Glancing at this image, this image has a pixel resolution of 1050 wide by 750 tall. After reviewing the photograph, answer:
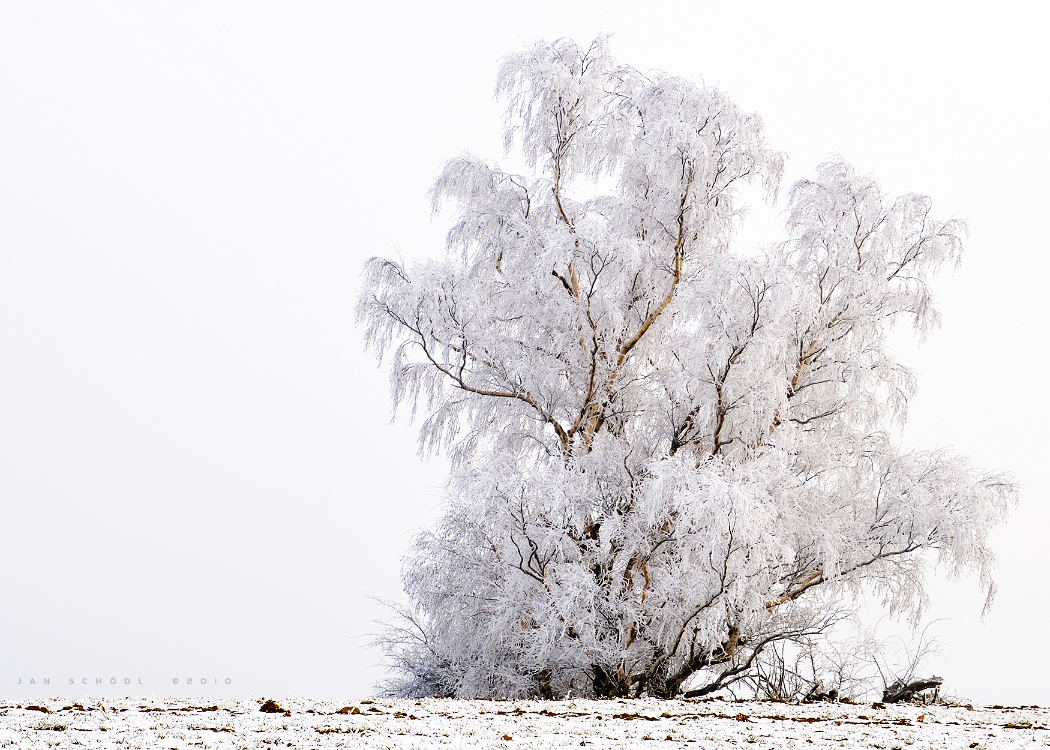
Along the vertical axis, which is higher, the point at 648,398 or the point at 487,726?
the point at 648,398

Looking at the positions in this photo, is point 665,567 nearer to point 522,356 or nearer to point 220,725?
point 522,356

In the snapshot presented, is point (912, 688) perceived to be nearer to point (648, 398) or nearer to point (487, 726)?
point (648, 398)

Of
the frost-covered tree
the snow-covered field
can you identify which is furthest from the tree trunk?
the snow-covered field

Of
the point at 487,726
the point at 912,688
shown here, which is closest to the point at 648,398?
the point at 912,688

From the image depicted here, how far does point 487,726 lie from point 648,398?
5687 millimetres

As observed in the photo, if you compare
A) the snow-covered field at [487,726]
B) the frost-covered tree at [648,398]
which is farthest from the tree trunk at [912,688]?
the snow-covered field at [487,726]

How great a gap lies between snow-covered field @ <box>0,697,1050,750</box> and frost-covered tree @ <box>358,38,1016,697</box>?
2.01 meters

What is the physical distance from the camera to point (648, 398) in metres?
11.4

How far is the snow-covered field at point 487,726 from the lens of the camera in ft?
18.3

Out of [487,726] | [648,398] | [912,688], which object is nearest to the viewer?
[487,726]

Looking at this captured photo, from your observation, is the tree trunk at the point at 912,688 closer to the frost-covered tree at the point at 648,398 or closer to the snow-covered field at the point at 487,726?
the frost-covered tree at the point at 648,398

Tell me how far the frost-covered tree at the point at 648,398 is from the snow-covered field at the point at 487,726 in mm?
2005

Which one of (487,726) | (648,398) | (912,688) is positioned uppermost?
(648,398)

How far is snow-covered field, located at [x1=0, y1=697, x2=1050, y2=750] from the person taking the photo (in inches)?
219
